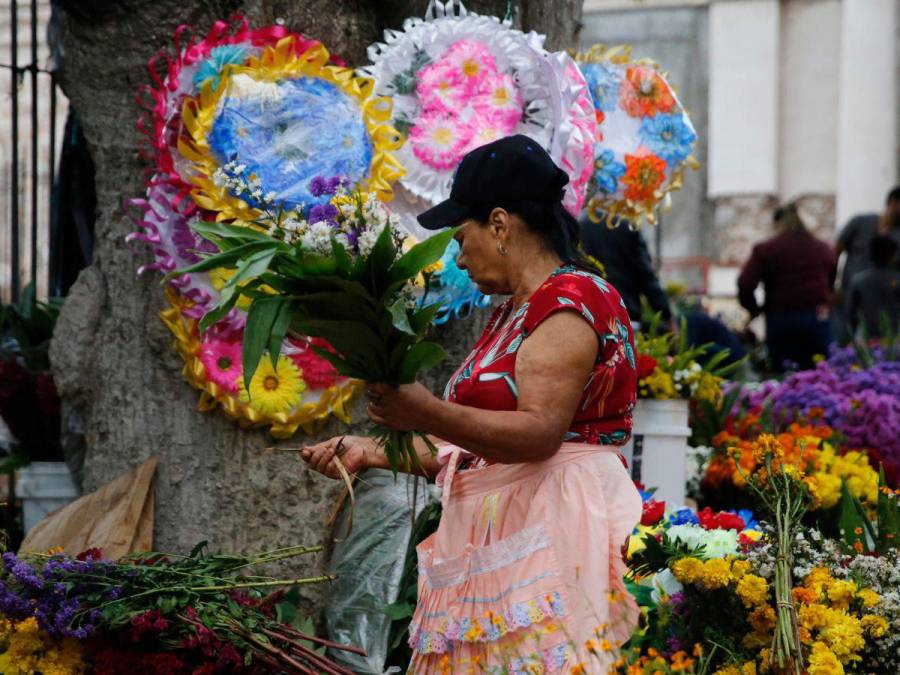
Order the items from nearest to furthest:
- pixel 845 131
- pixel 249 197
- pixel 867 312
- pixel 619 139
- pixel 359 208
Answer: pixel 359 208 < pixel 249 197 < pixel 619 139 < pixel 867 312 < pixel 845 131

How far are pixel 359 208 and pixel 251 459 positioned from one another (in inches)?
67.6

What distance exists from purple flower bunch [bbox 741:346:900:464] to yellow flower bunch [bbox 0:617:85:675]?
3.24m

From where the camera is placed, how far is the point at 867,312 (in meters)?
7.79

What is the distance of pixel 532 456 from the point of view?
2.29 meters

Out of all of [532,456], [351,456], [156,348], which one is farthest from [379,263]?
[156,348]

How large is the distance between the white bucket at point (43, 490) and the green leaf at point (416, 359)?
280 cm

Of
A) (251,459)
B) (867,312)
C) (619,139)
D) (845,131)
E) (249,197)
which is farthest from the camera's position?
(845,131)

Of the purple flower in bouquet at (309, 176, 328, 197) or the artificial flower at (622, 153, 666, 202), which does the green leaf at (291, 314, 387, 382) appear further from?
the artificial flower at (622, 153, 666, 202)

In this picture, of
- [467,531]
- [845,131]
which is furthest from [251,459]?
[845,131]

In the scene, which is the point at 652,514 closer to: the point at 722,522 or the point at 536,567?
the point at 722,522

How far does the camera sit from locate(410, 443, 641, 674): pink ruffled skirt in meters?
2.38

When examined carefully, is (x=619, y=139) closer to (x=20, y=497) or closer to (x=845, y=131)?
(x=20, y=497)

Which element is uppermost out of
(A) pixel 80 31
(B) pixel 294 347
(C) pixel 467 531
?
(A) pixel 80 31

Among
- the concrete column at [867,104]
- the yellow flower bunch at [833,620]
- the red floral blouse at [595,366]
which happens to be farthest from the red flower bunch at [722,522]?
the concrete column at [867,104]
